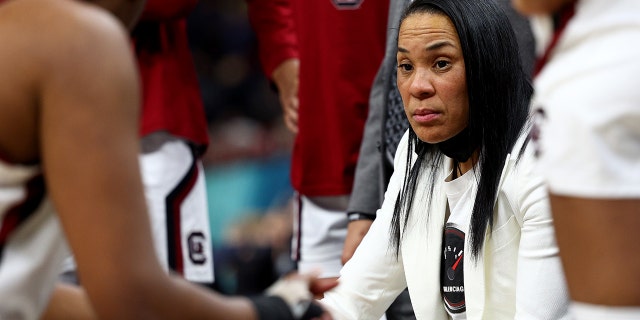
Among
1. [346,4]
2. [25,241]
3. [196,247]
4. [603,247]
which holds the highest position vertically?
[603,247]

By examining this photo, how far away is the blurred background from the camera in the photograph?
19.2 feet

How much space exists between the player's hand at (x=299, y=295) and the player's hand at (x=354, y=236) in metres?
1.55

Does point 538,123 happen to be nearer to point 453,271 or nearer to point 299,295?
point 299,295

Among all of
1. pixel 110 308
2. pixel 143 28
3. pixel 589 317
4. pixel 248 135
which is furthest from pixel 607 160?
pixel 248 135

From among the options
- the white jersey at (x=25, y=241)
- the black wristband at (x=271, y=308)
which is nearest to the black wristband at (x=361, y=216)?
the black wristband at (x=271, y=308)

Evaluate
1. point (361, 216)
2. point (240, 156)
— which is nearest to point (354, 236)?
point (361, 216)

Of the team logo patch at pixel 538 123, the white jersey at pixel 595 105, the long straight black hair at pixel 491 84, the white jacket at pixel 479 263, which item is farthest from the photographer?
the long straight black hair at pixel 491 84

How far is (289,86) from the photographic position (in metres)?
4.46

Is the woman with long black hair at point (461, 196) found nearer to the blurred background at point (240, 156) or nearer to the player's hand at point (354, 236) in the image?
the player's hand at point (354, 236)

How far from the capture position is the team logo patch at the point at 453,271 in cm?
303

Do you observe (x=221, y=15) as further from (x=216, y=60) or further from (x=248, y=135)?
(x=248, y=135)

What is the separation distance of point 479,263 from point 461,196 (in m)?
0.23

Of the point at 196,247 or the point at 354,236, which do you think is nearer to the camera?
the point at 354,236

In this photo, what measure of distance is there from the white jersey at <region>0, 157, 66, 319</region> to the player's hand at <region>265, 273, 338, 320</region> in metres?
0.39
